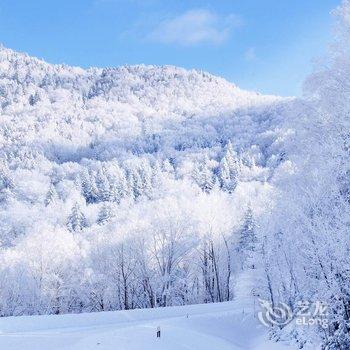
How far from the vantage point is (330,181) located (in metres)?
16.8


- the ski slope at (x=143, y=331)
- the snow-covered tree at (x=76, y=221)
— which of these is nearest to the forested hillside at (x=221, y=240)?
the snow-covered tree at (x=76, y=221)

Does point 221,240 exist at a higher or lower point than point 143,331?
higher

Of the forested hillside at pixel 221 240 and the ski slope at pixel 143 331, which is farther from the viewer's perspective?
the ski slope at pixel 143 331

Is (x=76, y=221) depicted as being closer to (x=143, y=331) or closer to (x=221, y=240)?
(x=221, y=240)

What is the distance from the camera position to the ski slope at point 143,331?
21.0 m

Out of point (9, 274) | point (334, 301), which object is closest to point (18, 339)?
point (334, 301)

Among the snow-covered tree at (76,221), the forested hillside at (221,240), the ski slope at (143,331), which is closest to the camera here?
A: the forested hillside at (221,240)

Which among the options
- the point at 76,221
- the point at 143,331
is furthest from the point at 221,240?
the point at 76,221

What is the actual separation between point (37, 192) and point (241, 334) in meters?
140

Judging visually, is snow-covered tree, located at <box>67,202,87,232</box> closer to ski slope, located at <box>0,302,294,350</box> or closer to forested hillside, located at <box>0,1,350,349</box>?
forested hillside, located at <box>0,1,350,349</box>

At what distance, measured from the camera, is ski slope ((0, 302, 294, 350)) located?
69.0ft

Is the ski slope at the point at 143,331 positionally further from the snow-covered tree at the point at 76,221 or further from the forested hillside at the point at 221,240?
the snow-covered tree at the point at 76,221

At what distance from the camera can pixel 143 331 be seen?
2466cm

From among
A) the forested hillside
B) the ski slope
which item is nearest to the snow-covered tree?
the forested hillside
